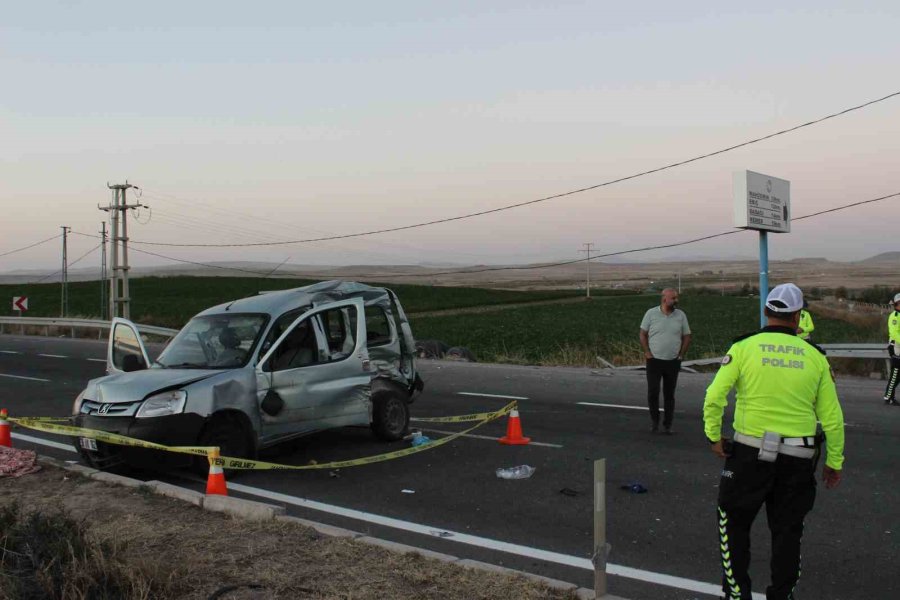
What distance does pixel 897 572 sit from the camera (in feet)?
17.2

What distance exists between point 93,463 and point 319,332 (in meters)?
2.58

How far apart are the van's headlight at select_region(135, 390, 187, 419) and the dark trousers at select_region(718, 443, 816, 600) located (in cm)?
508

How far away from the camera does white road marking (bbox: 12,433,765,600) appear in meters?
5.03

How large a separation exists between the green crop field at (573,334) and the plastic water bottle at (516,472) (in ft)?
40.6

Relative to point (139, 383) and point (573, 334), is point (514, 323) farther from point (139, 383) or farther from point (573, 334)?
point (139, 383)

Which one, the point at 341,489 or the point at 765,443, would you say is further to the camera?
the point at 341,489

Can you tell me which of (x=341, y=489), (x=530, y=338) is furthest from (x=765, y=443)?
(x=530, y=338)

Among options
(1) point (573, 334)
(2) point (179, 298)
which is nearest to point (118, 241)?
(1) point (573, 334)

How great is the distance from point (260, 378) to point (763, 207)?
13.2 meters

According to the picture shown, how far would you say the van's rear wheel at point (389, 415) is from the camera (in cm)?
959

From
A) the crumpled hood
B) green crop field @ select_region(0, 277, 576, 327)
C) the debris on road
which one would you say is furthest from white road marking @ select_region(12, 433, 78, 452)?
green crop field @ select_region(0, 277, 576, 327)

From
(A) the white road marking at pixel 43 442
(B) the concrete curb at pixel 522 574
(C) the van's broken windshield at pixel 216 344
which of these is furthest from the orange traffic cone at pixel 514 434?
(A) the white road marking at pixel 43 442

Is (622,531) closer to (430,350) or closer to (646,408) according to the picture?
(646,408)

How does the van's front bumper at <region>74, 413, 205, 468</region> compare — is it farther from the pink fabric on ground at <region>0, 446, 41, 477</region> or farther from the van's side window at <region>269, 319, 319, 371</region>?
the van's side window at <region>269, 319, 319, 371</region>
